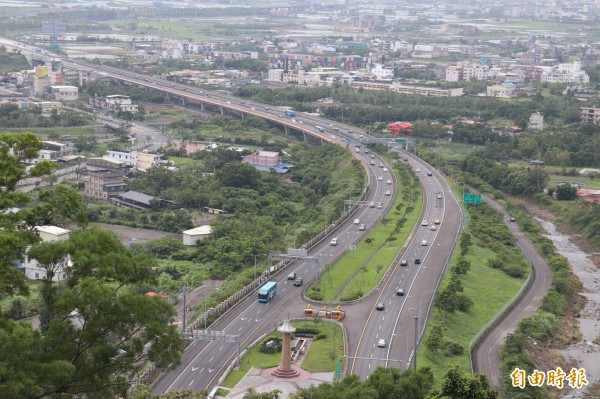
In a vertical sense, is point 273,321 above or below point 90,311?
below

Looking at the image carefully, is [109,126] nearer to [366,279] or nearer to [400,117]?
[400,117]

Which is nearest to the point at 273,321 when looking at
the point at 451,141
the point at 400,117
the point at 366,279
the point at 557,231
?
the point at 366,279

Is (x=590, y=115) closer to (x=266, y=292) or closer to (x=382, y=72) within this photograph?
(x=382, y=72)

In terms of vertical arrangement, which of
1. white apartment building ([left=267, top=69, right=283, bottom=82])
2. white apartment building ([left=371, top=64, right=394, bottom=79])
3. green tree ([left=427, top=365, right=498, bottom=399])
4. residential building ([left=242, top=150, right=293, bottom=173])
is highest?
green tree ([left=427, top=365, right=498, bottom=399])

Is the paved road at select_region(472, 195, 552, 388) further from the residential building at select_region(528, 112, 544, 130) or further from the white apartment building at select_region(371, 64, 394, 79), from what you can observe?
the white apartment building at select_region(371, 64, 394, 79)

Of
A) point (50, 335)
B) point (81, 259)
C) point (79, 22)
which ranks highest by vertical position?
point (81, 259)

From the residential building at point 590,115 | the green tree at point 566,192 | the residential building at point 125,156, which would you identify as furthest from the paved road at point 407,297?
the residential building at point 590,115

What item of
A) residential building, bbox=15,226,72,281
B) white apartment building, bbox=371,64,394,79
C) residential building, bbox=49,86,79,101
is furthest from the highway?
white apartment building, bbox=371,64,394,79
